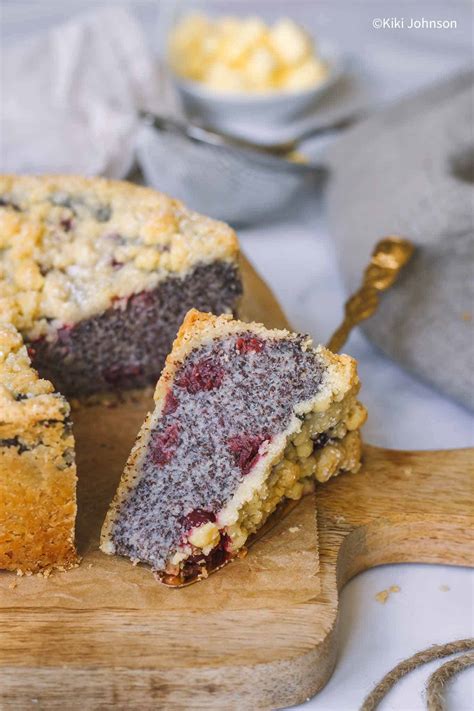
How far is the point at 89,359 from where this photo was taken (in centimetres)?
353

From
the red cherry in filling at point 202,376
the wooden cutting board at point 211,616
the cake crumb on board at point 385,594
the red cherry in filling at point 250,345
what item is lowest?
the cake crumb on board at point 385,594

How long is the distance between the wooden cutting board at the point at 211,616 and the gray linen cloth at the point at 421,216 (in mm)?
938

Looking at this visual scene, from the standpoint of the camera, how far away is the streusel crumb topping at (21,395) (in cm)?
256

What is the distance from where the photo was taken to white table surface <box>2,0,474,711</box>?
108 inches

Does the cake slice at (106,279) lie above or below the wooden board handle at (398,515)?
above

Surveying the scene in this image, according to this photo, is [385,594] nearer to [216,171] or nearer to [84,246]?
[84,246]

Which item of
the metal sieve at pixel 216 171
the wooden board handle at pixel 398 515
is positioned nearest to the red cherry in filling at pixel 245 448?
the wooden board handle at pixel 398 515

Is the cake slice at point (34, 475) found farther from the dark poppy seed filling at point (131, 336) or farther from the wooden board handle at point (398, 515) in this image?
the wooden board handle at point (398, 515)

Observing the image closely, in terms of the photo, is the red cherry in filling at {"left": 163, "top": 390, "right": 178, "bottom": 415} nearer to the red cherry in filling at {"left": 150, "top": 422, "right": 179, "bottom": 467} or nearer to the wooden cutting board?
the red cherry in filling at {"left": 150, "top": 422, "right": 179, "bottom": 467}

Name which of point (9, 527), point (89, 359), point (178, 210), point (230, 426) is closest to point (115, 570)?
point (9, 527)

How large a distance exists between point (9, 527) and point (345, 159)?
9.75ft

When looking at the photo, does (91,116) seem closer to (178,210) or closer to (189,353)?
(178,210)

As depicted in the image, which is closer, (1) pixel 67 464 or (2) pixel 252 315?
(1) pixel 67 464

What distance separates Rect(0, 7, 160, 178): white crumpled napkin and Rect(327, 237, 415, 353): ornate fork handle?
66.3 inches
